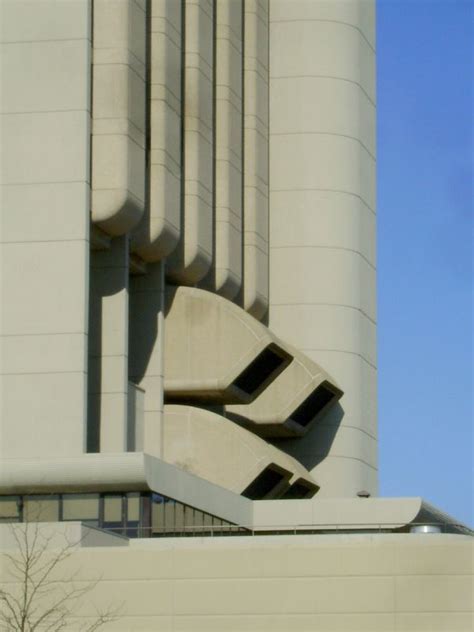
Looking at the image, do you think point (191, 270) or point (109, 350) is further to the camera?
point (191, 270)

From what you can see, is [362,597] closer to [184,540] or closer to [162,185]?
[184,540]

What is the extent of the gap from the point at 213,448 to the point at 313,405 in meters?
9.32

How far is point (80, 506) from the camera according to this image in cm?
6019

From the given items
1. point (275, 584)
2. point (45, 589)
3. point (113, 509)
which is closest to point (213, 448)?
point (113, 509)

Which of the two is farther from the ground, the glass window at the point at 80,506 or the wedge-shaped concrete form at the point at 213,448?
the wedge-shaped concrete form at the point at 213,448

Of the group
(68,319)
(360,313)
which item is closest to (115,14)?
(68,319)

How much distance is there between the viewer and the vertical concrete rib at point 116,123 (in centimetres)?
6656

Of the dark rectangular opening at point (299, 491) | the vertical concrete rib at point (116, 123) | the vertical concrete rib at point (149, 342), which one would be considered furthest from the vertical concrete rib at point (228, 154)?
the vertical concrete rib at point (116, 123)

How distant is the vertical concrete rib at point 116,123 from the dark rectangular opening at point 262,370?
1099 cm

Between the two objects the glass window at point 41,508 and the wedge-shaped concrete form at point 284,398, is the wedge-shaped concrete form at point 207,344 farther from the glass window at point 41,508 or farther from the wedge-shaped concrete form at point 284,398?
the glass window at point 41,508

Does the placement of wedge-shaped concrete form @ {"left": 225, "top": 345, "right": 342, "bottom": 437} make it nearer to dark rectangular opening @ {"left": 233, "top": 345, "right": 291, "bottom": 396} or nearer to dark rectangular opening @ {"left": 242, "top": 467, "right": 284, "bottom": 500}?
dark rectangular opening @ {"left": 233, "top": 345, "right": 291, "bottom": 396}

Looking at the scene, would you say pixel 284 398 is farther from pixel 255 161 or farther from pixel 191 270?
pixel 255 161

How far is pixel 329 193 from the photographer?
3346 inches

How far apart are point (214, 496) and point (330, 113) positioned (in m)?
24.2
